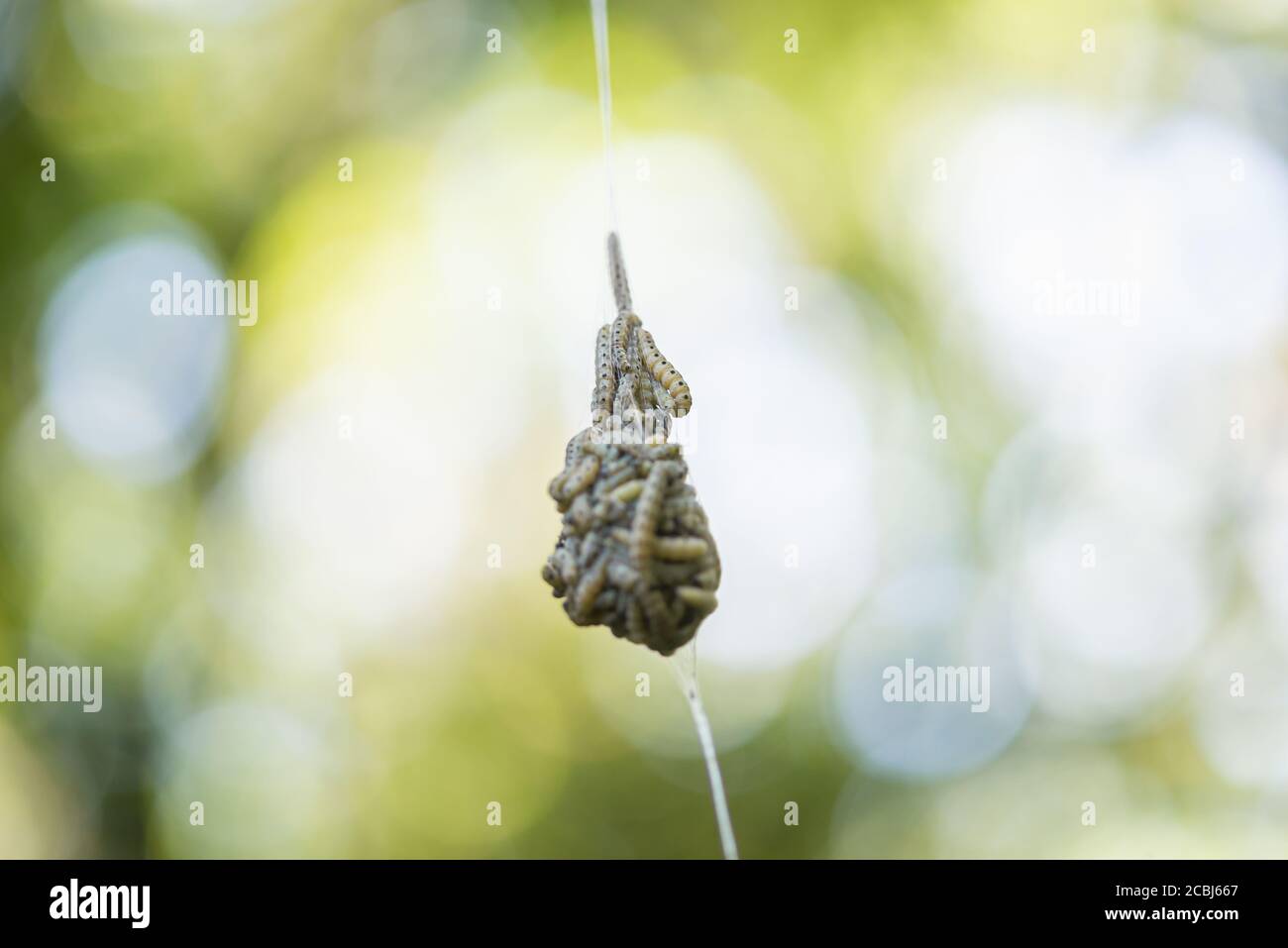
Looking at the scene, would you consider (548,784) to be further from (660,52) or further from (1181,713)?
(660,52)

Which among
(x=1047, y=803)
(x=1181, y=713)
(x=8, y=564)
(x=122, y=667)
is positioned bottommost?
(x=1047, y=803)

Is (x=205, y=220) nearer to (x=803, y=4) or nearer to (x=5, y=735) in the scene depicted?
(x=5, y=735)

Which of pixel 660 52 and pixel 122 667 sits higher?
pixel 660 52

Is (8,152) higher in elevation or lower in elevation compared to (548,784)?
higher

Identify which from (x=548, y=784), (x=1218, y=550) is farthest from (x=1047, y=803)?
(x=548, y=784)

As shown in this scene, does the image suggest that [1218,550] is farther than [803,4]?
No

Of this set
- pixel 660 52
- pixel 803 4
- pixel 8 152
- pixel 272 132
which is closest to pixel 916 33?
pixel 803 4
